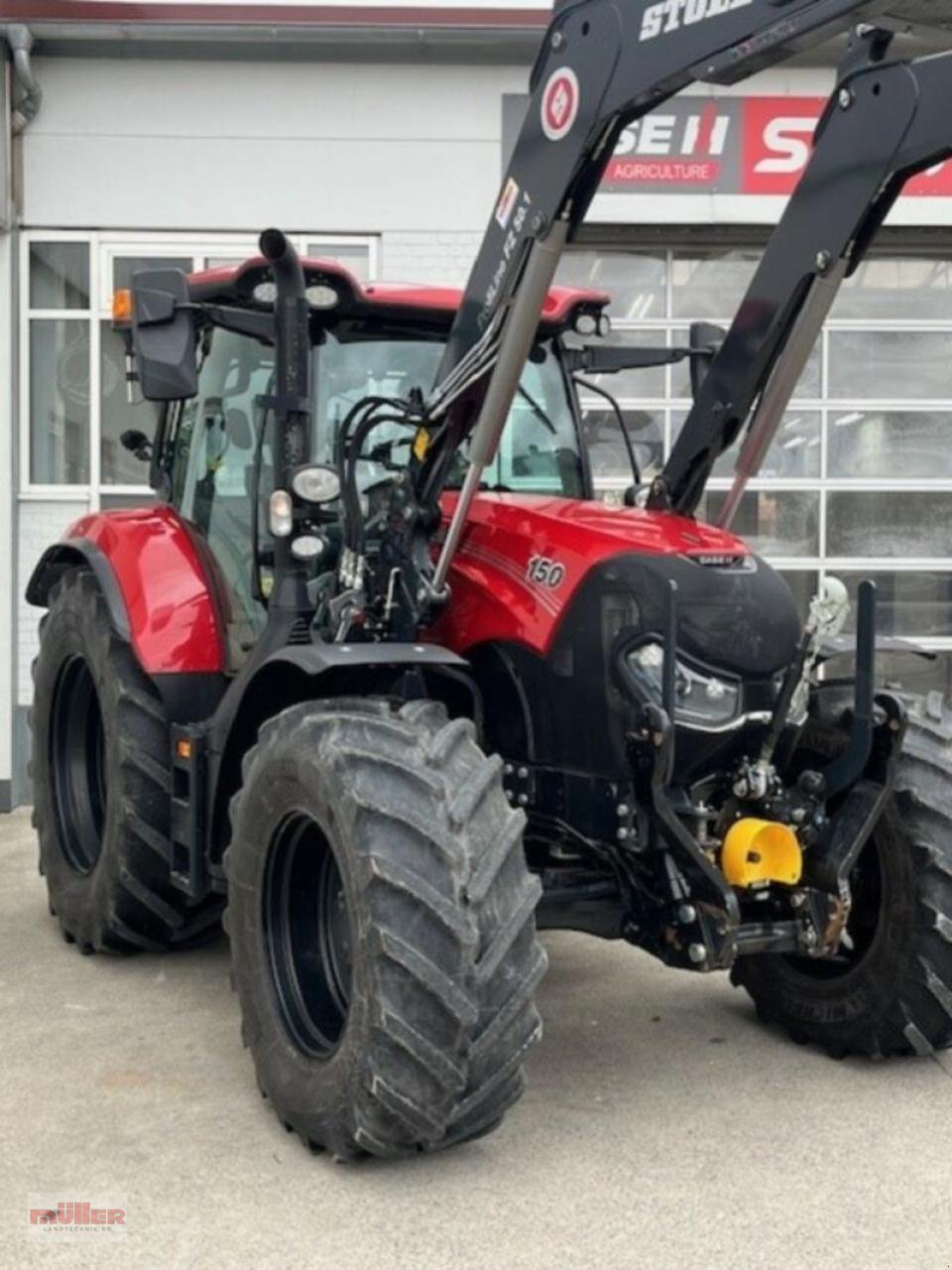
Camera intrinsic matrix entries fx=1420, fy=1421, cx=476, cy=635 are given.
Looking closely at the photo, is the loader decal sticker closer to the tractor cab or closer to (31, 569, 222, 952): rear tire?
the tractor cab

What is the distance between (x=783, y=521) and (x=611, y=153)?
532 cm

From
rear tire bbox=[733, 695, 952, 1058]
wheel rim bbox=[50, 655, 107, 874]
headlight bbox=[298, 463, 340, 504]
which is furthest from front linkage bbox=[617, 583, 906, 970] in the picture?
wheel rim bbox=[50, 655, 107, 874]

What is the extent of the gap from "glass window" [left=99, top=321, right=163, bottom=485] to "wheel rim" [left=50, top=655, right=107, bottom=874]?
286cm

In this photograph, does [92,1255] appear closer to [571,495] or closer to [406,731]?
[406,731]

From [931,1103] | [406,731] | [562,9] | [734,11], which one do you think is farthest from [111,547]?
[931,1103]

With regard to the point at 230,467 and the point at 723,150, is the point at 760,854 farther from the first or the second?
the point at 723,150

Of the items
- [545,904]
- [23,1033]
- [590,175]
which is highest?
[590,175]

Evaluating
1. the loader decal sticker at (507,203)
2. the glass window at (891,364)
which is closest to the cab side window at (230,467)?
the loader decal sticker at (507,203)

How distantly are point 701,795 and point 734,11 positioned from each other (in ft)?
6.24

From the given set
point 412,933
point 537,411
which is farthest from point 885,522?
point 412,933

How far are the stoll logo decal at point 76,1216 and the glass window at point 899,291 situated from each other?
7.00 m

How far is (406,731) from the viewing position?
331 centimetres

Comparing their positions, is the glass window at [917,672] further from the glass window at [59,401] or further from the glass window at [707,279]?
the glass window at [59,401]

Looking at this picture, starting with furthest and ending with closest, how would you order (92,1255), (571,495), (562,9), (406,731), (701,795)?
1. (571,495)
2. (701,795)
3. (562,9)
4. (406,731)
5. (92,1255)
